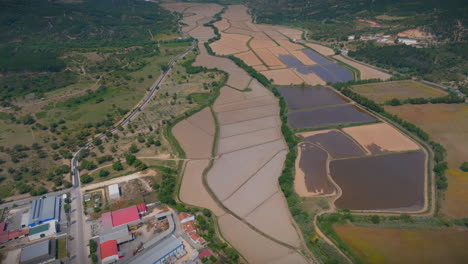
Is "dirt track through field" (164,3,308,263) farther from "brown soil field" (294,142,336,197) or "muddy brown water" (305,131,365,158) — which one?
"muddy brown water" (305,131,365,158)

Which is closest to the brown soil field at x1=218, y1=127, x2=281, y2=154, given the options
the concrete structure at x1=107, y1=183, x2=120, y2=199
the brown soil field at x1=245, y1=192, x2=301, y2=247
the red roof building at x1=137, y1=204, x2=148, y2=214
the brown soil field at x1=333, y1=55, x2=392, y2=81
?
the brown soil field at x1=245, y1=192, x2=301, y2=247

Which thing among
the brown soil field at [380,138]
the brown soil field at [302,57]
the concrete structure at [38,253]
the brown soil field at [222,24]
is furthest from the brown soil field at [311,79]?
the concrete structure at [38,253]

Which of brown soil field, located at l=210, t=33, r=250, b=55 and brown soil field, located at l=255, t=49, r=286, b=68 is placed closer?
brown soil field, located at l=255, t=49, r=286, b=68

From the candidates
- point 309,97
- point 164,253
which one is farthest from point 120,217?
point 309,97

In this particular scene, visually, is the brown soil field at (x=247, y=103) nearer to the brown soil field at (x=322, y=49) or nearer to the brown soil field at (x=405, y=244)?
the brown soil field at (x=405, y=244)

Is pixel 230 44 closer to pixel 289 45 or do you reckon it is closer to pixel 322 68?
pixel 289 45

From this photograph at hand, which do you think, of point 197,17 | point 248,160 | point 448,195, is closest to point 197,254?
point 248,160

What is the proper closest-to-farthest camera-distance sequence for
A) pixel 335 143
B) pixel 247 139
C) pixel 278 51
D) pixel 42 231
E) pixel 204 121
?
pixel 42 231
pixel 335 143
pixel 247 139
pixel 204 121
pixel 278 51
